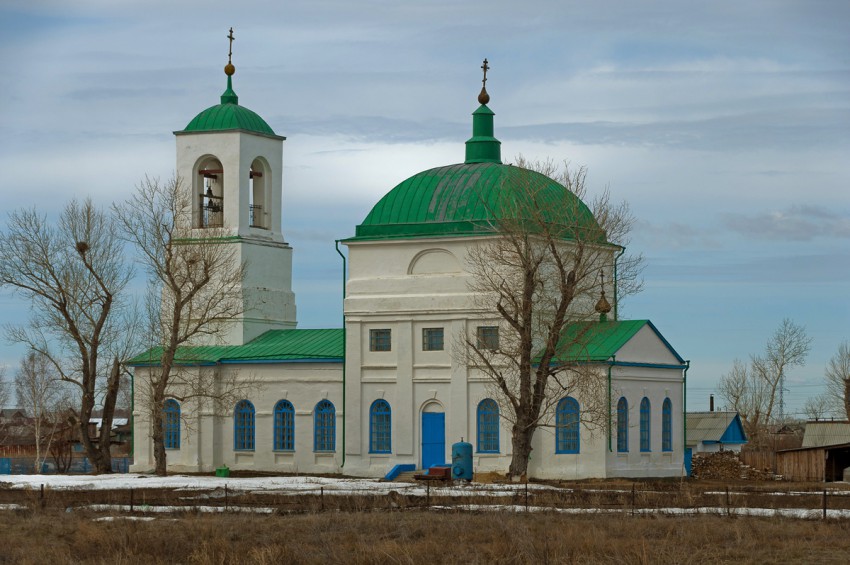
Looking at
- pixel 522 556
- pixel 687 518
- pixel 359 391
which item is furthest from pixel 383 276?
pixel 522 556

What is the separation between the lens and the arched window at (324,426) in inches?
1823

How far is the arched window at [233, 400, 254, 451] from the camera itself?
47.5 meters

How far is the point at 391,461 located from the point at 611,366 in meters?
7.18

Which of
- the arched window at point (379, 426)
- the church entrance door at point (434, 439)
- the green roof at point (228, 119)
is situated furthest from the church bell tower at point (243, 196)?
the church entrance door at point (434, 439)

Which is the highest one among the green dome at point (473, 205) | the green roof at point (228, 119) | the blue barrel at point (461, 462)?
the green roof at point (228, 119)

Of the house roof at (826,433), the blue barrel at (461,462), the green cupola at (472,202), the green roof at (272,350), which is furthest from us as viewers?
the house roof at (826,433)

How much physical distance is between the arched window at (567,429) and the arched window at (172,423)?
12659 millimetres

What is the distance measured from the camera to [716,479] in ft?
154

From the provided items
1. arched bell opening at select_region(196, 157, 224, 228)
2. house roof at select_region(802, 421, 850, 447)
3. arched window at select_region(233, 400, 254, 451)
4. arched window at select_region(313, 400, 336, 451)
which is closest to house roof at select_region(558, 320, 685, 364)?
arched window at select_region(313, 400, 336, 451)

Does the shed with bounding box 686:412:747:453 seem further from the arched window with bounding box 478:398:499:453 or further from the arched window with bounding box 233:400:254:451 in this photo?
the arched window with bounding box 233:400:254:451

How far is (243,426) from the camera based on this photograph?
156ft

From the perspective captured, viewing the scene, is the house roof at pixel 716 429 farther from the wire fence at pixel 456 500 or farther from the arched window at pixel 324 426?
the wire fence at pixel 456 500

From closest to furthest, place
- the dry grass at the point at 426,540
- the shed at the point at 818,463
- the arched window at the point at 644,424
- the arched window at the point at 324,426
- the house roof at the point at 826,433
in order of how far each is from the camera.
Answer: the dry grass at the point at 426,540 → the arched window at the point at 644,424 → the arched window at the point at 324,426 → the shed at the point at 818,463 → the house roof at the point at 826,433

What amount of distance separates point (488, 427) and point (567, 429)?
2353 millimetres
